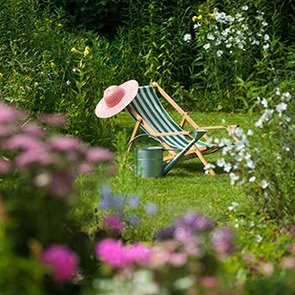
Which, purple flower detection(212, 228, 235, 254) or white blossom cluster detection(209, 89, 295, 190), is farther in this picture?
white blossom cluster detection(209, 89, 295, 190)

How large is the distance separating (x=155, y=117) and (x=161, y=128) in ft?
0.48

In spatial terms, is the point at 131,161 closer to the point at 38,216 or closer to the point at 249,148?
the point at 249,148

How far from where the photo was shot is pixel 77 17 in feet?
38.5

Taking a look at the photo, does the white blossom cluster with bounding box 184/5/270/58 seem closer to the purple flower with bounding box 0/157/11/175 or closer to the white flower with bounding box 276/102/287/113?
the white flower with bounding box 276/102/287/113

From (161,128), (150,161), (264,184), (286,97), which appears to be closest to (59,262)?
(264,184)

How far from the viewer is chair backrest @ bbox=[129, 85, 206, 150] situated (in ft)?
25.7

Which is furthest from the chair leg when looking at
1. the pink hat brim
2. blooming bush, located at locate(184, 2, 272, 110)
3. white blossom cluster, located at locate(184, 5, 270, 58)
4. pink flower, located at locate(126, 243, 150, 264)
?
pink flower, located at locate(126, 243, 150, 264)

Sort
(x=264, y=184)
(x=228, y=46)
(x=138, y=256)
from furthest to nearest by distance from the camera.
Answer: (x=228, y=46)
(x=264, y=184)
(x=138, y=256)

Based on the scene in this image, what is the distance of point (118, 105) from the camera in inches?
302

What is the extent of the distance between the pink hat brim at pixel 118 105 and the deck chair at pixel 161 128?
0.10 metres

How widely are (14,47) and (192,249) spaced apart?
5491 millimetres

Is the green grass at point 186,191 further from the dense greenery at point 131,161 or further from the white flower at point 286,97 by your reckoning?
the white flower at point 286,97

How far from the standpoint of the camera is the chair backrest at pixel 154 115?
308 inches

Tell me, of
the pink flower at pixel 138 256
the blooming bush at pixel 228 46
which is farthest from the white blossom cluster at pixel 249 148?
the blooming bush at pixel 228 46
